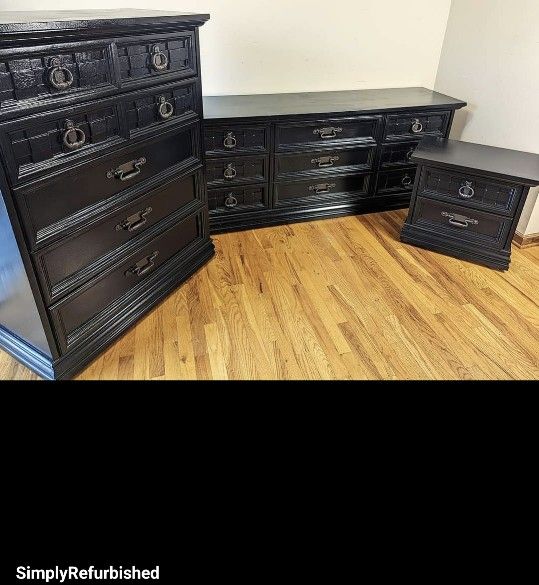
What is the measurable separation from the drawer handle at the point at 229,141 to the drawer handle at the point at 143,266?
75 centimetres

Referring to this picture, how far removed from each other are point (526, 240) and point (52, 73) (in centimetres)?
235

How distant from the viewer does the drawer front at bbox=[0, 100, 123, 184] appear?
112 centimetres

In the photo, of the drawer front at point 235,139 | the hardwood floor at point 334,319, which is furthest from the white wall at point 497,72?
the drawer front at point 235,139

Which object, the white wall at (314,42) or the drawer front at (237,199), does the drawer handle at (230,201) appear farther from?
the white wall at (314,42)

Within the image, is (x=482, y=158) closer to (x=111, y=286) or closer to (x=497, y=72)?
(x=497, y=72)

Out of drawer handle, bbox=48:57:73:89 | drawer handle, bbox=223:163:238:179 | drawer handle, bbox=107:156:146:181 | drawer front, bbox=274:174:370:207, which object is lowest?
drawer front, bbox=274:174:370:207

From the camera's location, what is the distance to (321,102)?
2430 mm

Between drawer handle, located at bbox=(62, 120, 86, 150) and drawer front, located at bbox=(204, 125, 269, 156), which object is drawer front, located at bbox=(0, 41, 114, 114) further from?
drawer front, located at bbox=(204, 125, 269, 156)

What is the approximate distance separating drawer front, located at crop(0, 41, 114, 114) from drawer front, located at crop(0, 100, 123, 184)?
45 mm

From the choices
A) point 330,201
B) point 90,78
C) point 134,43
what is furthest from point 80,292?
point 330,201
